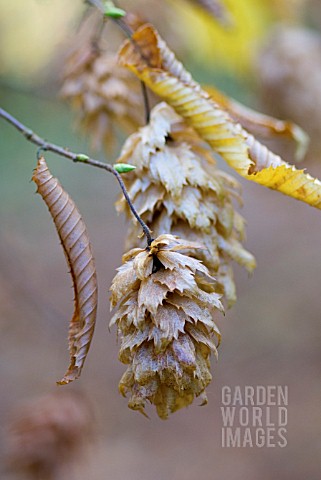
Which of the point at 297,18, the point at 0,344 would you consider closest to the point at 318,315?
the point at 0,344

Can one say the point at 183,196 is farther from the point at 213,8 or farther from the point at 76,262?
the point at 213,8

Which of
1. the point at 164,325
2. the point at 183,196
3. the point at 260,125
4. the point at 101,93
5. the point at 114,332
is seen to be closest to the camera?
the point at 164,325

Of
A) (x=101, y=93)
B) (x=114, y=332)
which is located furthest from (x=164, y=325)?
(x=114, y=332)

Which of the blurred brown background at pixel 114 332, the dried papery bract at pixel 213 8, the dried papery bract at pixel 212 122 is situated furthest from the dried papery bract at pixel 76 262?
the blurred brown background at pixel 114 332

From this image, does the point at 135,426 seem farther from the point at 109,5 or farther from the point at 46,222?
the point at 109,5

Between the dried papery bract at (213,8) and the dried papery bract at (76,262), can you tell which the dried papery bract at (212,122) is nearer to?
the dried papery bract at (76,262)
